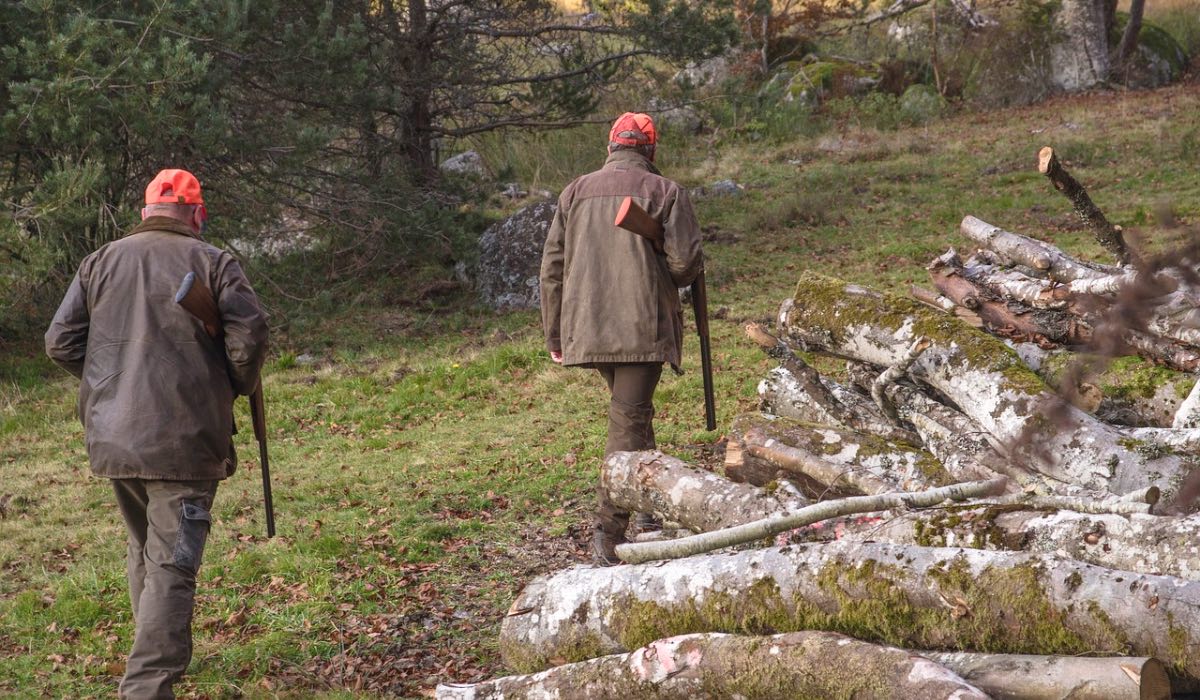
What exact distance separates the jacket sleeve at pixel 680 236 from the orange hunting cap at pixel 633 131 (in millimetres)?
371

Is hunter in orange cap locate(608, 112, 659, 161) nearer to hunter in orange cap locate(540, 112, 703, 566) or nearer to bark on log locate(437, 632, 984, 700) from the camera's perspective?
hunter in orange cap locate(540, 112, 703, 566)

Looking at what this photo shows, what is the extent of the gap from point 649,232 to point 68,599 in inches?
146

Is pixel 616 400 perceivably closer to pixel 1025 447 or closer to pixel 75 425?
pixel 1025 447

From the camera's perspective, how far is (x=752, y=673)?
3480 millimetres

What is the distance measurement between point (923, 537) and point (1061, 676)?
38.4 inches

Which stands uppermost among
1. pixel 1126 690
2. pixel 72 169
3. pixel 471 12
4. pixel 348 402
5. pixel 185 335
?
pixel 471 12

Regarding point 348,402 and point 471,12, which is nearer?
point 348,402

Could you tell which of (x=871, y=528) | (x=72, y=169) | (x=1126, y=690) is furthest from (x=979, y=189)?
(x=1126, y=690)

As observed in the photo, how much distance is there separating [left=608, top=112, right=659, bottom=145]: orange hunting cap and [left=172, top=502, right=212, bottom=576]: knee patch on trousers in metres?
2.78

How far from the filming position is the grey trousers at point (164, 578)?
444 centimetres

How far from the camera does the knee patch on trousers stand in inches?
179

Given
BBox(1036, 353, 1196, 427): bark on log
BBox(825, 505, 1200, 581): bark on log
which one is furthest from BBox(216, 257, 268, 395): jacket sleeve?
BBox(1036, 353, 1196, 427): bark on log

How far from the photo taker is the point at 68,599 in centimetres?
608

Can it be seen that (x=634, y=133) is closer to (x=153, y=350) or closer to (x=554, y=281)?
(x=554, y=281)
